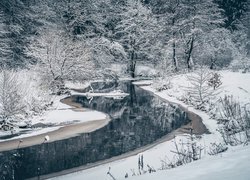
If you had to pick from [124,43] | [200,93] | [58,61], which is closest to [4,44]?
[58,61]

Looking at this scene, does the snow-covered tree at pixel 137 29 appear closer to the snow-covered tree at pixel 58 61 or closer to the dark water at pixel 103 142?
the snow-covered tree at pixel 58 61

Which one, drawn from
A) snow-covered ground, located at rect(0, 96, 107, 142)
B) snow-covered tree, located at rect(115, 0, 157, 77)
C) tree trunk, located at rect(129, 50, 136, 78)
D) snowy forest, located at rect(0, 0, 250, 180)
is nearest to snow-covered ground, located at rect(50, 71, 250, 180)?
snowy forest, located at rect(0, 0, 250, 180)

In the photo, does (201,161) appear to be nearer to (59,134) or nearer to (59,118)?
(59,134)

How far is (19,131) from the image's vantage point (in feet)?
53.5

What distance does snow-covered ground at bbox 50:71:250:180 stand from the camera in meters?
4.85

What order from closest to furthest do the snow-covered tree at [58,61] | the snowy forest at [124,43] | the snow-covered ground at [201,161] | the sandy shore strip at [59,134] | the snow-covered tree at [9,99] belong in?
1. the snow-covered ground at [201,161]
2. the sandy shore strip at [59,134]
3. the snow-covered tree at [9,99]
4. the snow-covered tree at [58,61]
5. the snowy forest at [124,43]

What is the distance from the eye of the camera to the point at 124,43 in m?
46.2

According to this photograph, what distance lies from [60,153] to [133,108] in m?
10.3

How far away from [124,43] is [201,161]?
1614 inches

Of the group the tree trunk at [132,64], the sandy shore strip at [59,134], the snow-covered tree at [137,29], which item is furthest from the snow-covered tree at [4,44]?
the sandy shore strip at [59,134]

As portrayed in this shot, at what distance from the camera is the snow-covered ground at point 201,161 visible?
15.9ft

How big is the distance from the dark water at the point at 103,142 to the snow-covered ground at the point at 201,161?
46.1 inches

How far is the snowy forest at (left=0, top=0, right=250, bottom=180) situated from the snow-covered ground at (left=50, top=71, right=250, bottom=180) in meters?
0.49

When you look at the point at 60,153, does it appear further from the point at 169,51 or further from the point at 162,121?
the point at 169,51
